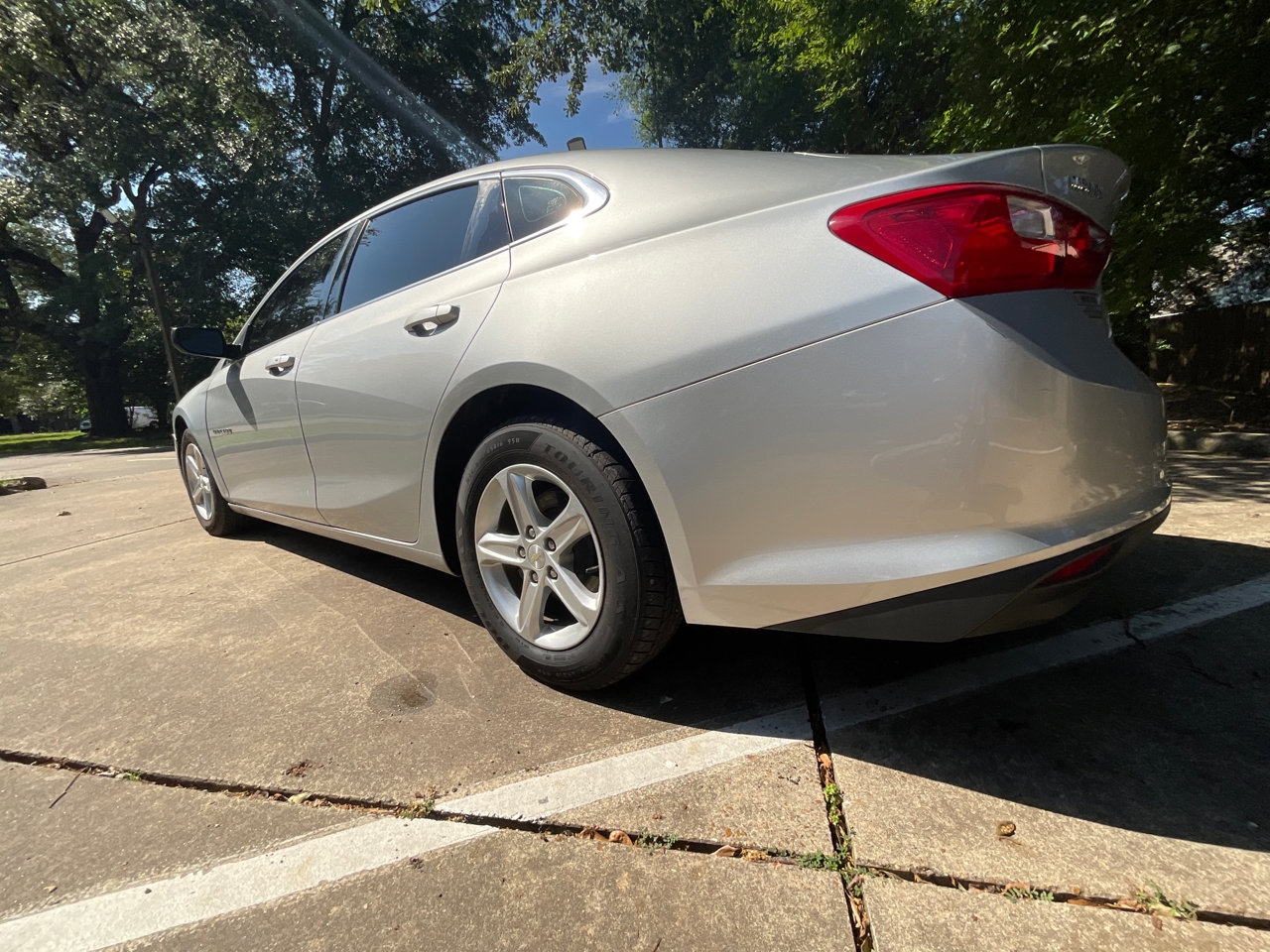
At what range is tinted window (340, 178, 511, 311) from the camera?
2.32 m

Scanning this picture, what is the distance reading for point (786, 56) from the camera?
48.0 feet

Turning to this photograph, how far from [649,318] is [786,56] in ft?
52.9

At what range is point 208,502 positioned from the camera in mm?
4328

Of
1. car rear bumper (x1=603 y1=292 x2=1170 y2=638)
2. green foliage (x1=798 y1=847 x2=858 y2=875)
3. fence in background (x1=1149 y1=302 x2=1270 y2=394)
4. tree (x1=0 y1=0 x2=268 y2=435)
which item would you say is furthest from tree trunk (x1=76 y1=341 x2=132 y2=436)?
fence in background (x1=1149 y1=302 x2=1270 y2=394)

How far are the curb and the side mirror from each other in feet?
25.7

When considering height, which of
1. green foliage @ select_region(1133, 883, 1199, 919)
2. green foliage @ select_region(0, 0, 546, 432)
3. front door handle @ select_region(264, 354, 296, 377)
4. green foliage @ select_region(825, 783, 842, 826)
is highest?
green foliage @ select_region(0, 0, 546, 432)

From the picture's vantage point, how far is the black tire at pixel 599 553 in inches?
67.4

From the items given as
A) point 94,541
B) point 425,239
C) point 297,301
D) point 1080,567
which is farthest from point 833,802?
point 94,541

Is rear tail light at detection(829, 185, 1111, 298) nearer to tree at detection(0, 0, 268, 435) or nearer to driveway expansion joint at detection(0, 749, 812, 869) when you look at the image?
driveway expansion joint at detection(0, 749, 812, 869)

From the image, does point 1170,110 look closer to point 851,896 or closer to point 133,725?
point 851,896

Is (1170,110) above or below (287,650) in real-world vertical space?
above

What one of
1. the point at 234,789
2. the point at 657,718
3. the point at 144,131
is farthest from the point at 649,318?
the point at 144,131

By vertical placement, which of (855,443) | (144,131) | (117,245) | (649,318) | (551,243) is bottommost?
(855,443)

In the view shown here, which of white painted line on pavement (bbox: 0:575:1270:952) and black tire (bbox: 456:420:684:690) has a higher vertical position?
black tire (bbox: 456:420:684:690)
